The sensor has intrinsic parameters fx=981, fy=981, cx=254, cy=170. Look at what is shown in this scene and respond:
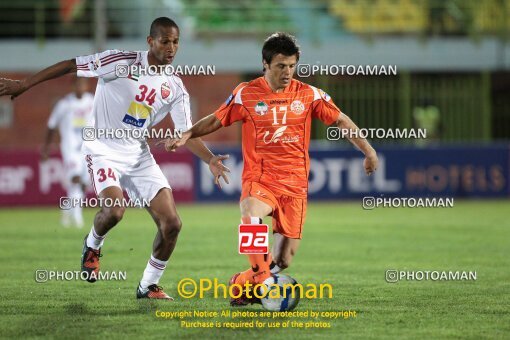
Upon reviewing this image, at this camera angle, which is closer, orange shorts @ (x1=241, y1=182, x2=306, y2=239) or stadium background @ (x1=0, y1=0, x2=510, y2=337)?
orange shorts @ (x1=241, y1=182, x2=306, y2=239)

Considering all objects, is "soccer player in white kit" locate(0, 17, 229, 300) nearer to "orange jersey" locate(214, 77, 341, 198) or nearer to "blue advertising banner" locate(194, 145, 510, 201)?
"orange jersey" locate(214, 77, 341, 198)

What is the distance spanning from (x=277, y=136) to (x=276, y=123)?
12cm

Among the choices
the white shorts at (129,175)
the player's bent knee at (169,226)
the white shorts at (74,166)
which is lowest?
the player's bent knee at (169,226)

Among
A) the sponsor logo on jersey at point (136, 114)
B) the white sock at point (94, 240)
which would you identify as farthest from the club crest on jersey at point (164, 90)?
the white sock at point (94, 240)

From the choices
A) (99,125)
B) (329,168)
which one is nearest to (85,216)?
(329,168)

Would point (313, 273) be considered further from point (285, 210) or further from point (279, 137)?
point (279, 137)

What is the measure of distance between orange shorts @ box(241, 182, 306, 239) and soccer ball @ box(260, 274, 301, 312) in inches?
27.0

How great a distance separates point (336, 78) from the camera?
96.0ft

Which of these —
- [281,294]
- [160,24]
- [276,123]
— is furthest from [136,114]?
[281,294]

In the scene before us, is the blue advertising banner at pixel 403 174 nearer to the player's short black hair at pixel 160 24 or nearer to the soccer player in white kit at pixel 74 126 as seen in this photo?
the soccer player in white kit at pixel 74 126

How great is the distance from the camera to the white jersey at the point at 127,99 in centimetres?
910

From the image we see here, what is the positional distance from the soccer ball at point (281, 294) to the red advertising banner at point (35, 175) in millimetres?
15452

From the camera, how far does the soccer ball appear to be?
808cm

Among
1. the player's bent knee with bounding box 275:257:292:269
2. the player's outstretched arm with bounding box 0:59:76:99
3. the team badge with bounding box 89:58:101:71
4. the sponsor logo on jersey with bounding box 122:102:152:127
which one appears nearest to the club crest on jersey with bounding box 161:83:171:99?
the sponsor logo on jersey with bounding box 122:102:152:127
